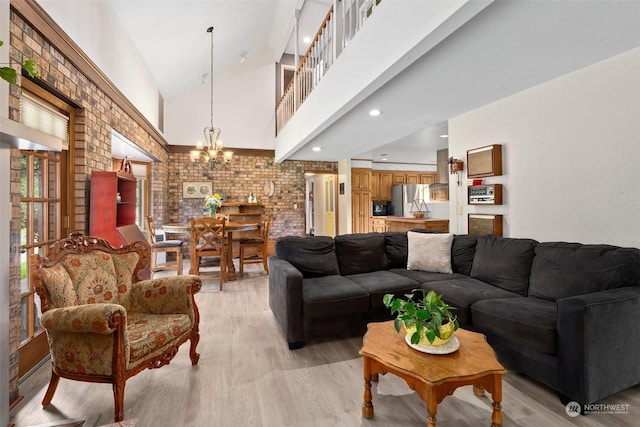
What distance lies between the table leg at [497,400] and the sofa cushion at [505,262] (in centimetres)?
130

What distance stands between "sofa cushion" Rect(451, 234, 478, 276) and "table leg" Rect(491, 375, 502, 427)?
170cm

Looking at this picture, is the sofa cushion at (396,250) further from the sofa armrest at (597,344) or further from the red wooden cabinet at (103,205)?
the red wooden cabinet at (103,205)

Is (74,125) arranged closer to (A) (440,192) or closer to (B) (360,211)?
(A) (440,192)

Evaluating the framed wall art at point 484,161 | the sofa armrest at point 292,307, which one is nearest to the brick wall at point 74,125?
the sofa armrest at point 292,307

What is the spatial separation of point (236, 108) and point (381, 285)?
19.4 feet

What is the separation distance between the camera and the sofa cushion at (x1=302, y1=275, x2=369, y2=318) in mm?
2477

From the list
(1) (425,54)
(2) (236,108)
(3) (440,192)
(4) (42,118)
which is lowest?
(3) (440,192)

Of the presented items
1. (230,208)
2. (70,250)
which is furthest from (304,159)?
(70,250)

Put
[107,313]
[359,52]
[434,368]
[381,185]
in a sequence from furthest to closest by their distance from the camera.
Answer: [381,185], [359,52], [107,313], [434,368]

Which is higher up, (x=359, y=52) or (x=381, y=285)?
(x=359, y=52)

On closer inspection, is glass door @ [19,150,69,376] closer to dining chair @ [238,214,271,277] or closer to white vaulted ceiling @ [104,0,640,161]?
white vaulted ceiling @ [104,0,640,161]

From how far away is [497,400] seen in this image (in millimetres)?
1508

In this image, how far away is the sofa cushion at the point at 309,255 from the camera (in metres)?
3.05

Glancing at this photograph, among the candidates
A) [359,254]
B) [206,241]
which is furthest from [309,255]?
[206,241]
